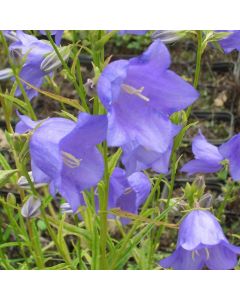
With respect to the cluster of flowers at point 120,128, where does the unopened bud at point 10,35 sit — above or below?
above

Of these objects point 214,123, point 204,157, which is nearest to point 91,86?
point 204,157

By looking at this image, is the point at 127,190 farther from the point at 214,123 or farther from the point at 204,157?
the point at 214,123

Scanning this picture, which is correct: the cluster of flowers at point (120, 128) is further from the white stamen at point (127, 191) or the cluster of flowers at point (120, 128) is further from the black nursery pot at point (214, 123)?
the black nursery pot at point (214, 123)

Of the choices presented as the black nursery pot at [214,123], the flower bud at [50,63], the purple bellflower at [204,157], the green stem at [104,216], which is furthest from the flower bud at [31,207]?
the black nursery pot at [214,123]

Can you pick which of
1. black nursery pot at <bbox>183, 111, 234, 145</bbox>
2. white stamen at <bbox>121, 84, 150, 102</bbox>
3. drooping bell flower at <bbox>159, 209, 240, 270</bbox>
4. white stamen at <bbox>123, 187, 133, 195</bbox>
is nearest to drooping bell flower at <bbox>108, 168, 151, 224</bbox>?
white stamen at <bbox>123, 187, 133, 195</bbox>
